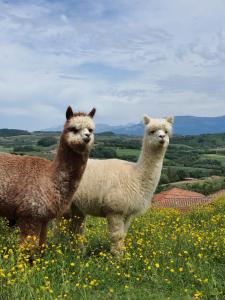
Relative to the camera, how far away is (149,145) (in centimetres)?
816

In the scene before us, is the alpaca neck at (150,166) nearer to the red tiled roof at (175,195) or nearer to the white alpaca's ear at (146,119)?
the white alpaca's ear at (146,119)

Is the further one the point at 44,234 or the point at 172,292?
the point at 44,234

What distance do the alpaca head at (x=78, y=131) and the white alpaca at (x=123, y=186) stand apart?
1575 mm

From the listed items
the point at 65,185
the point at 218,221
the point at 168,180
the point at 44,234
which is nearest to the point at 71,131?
the point at 65,185

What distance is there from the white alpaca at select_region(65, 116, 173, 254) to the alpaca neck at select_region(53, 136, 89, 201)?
1246mm

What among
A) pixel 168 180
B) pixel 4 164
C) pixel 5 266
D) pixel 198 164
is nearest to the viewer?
pixel 5 266

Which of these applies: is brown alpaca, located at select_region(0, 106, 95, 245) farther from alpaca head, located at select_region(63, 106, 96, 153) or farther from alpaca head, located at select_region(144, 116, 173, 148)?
alpaca head, located at select_region(144, 116, 173, 148)

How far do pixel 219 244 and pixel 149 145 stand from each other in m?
2.16

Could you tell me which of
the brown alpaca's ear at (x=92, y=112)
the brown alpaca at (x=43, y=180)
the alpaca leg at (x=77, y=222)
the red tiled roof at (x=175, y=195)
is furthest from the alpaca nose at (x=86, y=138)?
the red tiled roof at (x=175, y=195)

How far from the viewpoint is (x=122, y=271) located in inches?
261

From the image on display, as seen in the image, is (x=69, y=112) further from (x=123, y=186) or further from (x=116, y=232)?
Result: (x=116, y=232)

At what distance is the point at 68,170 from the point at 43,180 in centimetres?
42

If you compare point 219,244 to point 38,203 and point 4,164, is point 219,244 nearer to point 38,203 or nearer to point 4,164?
point 38,203

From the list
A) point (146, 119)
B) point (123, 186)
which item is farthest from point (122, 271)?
point (146, 119)
